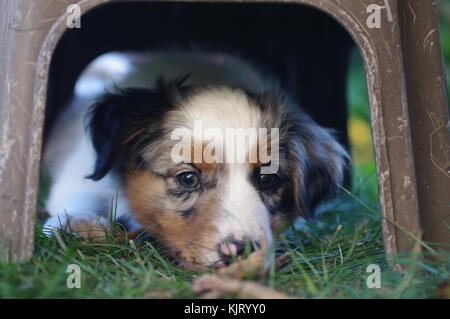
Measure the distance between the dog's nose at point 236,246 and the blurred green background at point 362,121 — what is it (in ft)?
5.76

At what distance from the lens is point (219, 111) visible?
2818 millimetres

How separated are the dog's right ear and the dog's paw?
0.70ft

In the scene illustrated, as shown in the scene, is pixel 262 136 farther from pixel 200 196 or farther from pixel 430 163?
pixel 430 163

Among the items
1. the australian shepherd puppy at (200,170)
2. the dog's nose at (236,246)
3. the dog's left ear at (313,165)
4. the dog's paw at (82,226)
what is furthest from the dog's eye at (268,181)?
the dog's paw at (82,226)

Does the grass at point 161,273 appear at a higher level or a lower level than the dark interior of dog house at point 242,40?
lower

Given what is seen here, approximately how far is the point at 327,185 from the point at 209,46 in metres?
1.79

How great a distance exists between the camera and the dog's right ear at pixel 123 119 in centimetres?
293

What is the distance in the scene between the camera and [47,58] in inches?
91.5

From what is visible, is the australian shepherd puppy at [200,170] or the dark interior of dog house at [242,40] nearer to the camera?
the australian shepherd puppy at [200,170]

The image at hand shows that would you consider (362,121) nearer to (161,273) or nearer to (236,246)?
(236,246)

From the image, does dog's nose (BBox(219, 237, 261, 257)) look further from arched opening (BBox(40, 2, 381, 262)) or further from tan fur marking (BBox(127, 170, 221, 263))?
arched opening (BBox(40, 2, 381, 262))

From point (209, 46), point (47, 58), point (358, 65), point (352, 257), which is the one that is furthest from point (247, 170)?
point (358, 65)

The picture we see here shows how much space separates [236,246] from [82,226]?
2.92 ft

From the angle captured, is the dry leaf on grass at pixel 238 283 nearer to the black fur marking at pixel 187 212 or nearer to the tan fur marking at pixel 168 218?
the tan fur marking at pixel 168 218
